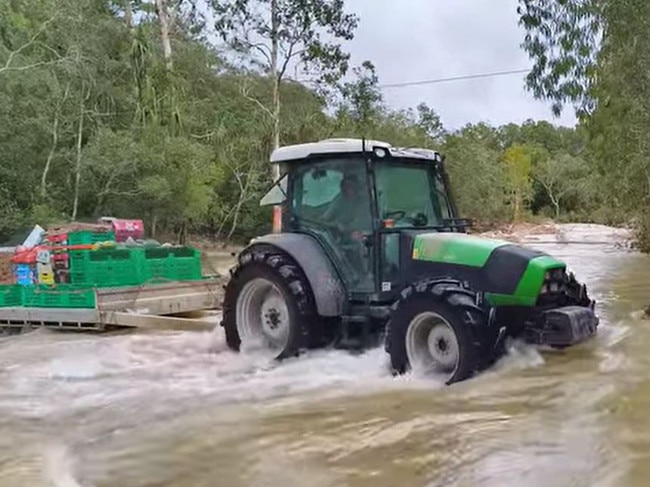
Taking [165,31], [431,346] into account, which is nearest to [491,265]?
[431,346]

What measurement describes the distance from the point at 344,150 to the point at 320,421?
2.58m

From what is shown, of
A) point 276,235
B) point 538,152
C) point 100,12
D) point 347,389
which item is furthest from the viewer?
point 538,152

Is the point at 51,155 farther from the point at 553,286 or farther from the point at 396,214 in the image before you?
the point at 553,286

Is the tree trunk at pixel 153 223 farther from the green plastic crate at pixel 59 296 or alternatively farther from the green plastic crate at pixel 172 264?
the green plastic crate at pixel 59 296

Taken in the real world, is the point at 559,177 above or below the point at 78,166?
above

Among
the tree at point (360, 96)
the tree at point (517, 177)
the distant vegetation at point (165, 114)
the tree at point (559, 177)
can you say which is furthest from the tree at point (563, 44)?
the tree at point (559, 177)

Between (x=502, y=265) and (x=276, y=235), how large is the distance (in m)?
2.23

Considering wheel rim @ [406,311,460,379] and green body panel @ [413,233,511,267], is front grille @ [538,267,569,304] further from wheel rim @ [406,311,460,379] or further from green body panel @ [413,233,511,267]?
wheel rim @ [406,311,460,379]

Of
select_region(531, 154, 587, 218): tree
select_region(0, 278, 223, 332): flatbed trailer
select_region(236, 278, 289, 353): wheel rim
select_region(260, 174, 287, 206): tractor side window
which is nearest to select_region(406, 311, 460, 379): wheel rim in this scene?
select_region(236, 278, 289, 353): wheel rim

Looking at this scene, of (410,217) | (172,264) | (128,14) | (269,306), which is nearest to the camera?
(410,217)

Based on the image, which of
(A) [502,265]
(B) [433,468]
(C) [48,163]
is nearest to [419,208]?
(A) [502,265]

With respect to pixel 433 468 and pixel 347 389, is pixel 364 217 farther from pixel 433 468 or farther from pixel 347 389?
pixel 433 468

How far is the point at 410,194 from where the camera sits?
22.9 ft

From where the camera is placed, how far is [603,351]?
6984 millimetres
